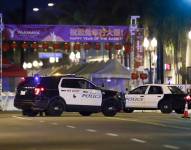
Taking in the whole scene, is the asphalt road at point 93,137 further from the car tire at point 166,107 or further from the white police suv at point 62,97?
the car tire at point 166,107

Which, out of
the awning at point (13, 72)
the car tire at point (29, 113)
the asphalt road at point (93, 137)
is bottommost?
the asphalt road at point (93, 137)

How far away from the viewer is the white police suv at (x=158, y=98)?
36812mm

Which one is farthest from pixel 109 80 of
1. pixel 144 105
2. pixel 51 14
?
pixel 51 14

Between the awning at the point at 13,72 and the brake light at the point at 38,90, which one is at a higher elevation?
the awning at the point at 13,72

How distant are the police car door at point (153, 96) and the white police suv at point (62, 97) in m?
4.08

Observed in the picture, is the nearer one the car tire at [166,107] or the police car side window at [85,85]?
the police car side window at [85,85]

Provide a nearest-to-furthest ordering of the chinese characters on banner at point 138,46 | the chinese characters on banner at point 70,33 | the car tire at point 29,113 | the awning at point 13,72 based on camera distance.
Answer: the car tire at point 29,113, the chinese characters on banner at point 138,46, the chinese characters on banner at point 70,33, the awning at point 13,72

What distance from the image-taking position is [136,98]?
37281 mm

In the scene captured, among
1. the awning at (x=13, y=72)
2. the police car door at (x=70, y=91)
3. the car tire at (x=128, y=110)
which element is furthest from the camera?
the awning at (x=13, y=72)

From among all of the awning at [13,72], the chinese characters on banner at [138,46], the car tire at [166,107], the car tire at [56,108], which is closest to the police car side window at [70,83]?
the car tire at [56,108]

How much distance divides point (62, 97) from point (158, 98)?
6.77 meters

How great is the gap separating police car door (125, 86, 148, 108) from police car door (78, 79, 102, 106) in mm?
4743

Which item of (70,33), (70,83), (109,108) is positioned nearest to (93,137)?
(70,83)

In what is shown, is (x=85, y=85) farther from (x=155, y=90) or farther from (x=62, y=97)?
(x=155, y=90)
